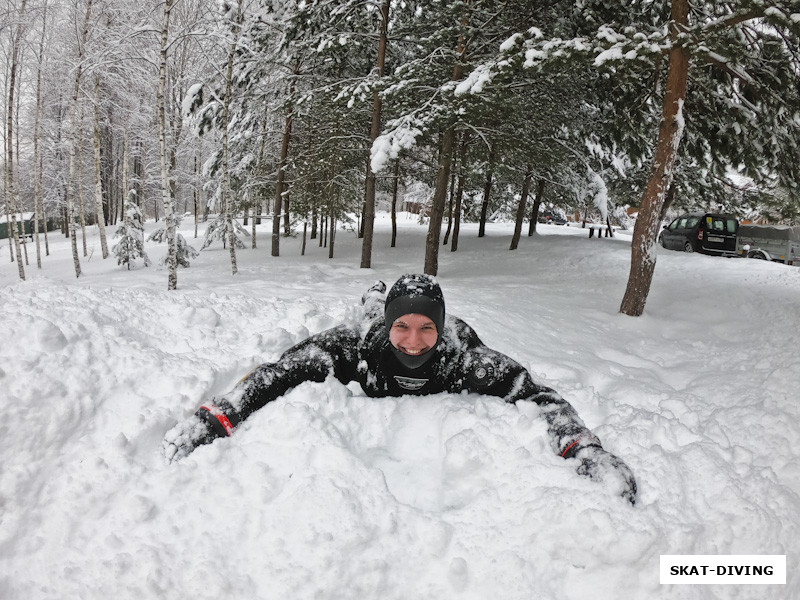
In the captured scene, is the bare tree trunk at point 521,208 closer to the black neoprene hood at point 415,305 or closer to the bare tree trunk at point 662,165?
the bare tree trunk at point 662,165

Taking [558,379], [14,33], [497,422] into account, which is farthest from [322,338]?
[14,33]

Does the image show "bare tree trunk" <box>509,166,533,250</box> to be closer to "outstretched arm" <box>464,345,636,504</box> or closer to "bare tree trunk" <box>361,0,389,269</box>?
"bare tree trunk" <box>361,0,389,269</box>

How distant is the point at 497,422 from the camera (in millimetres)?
3225

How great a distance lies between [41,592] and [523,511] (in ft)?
8.15

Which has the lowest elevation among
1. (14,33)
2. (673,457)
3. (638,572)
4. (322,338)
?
(638,572)

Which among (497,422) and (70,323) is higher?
(70,323)

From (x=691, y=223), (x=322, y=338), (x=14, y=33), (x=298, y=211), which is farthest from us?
(x=691, y=223)

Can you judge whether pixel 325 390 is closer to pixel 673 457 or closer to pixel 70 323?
pixel 70 323

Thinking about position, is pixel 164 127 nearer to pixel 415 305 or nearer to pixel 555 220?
pixel 415 305

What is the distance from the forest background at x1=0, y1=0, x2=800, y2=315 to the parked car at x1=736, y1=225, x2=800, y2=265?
1.30 m

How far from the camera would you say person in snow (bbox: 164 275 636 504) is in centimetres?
301

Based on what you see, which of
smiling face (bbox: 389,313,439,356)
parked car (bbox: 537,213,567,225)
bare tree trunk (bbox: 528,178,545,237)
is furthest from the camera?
parked car (bbox: 537,213,567,225)

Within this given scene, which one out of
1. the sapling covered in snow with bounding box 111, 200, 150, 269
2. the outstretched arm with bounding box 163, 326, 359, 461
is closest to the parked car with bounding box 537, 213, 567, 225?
the sapling covered in snow with bounding box 111, 200, 150, 269

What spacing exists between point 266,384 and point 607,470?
2399mm
